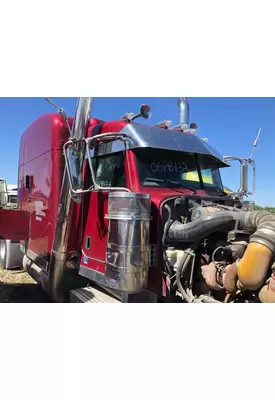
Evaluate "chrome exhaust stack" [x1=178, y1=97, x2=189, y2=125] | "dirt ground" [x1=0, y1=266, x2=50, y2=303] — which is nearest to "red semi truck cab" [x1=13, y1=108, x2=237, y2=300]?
"dirt ground" [x1=0, y1=266, x2=50, y2=303]

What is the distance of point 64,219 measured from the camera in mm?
3764

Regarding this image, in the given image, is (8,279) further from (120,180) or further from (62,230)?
(120,180)

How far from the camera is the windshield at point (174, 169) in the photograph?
336cm

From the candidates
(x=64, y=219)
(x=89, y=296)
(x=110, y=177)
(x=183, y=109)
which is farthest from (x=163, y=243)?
(x=183, y=109)

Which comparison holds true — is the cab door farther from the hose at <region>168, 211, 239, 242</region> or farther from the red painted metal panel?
the red painted metal panel

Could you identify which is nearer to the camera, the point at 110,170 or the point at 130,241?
the point at 130,241

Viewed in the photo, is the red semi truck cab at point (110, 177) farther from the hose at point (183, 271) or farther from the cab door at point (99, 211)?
the hose at point (183, 271)

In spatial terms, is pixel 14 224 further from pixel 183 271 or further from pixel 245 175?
pixel 245 175

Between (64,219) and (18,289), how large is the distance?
234 centimetres

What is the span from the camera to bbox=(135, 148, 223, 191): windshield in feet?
11.0

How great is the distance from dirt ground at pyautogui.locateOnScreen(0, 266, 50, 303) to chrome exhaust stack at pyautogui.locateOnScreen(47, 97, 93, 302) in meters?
0.73

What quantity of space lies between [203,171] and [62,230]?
1.86 metres

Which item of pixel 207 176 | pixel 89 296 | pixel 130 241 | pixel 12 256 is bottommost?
pixel 12 256
